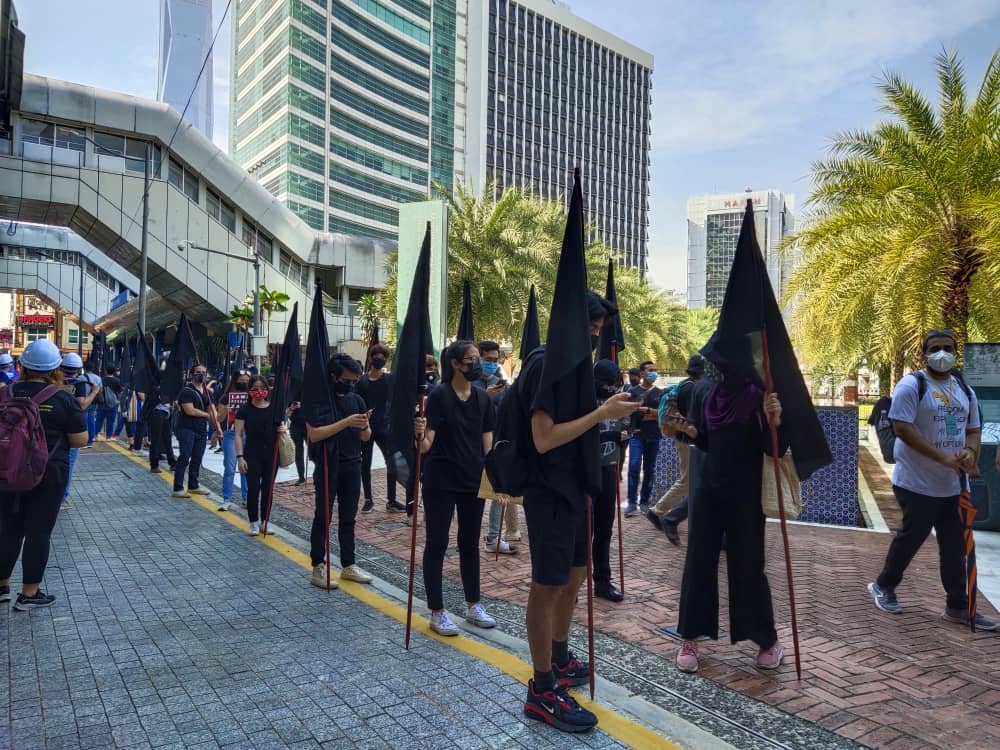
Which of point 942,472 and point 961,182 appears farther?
point 961,182

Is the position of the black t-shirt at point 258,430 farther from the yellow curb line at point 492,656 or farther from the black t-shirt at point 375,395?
the black t-shirt at point 375,395

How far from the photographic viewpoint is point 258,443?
774 cm

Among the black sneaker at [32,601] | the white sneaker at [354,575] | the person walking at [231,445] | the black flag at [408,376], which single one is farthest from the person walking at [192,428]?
the black flag at [408,376]

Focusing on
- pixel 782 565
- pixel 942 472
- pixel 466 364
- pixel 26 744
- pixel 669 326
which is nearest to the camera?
pixel 26 744

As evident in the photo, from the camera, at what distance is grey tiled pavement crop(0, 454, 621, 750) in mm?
3230

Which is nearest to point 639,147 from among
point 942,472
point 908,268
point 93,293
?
point 93,293

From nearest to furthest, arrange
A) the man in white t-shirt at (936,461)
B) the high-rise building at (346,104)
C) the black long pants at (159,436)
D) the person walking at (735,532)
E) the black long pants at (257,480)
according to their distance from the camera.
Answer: the person walking at (735,532) → the man in white t-shirt at (936,461) → the black long pants at (257,480) → the black long pants at (159,436) → the high-rise building at (346,104)

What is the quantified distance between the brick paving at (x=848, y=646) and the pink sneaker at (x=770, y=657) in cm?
4

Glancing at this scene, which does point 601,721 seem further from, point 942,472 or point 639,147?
point 639,147

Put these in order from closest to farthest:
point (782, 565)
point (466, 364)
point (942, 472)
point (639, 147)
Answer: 1. point (466, 364)
2. point (942, 472)
3. point (782, 565)
4. point (639, 147)

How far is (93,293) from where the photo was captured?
66750mm

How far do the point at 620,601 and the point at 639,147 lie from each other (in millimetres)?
118778

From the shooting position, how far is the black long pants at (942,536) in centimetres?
495

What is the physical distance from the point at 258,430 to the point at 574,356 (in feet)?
17.4
